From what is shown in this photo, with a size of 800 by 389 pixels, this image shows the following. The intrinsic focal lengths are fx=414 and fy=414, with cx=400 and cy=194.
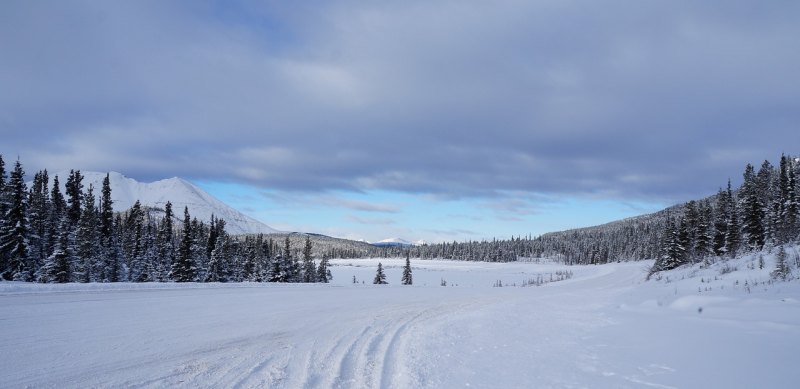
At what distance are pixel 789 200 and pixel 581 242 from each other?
131m

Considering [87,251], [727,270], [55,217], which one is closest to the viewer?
[727,270]

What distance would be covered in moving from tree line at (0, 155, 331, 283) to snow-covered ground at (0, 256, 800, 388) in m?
25.5

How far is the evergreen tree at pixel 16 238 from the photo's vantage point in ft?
104

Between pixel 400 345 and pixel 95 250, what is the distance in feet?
144

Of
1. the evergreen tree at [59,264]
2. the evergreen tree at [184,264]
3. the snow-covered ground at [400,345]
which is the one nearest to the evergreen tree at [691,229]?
the snow-covered ground at [400,345]

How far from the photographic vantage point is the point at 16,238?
104 feet

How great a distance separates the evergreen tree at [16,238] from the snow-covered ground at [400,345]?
25299 mm

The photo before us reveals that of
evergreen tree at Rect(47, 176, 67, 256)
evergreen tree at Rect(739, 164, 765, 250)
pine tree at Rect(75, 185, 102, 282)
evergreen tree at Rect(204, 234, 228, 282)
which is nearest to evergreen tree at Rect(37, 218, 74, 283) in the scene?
pine tree at Rect(75, 185, 102, 282)

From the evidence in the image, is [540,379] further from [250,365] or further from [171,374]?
[171,374]

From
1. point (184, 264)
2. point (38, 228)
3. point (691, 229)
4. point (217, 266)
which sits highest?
point (691, 229)

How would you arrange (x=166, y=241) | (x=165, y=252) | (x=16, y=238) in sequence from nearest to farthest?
(x=16, y=238), (x=165, y=252), (x=166, y=241)

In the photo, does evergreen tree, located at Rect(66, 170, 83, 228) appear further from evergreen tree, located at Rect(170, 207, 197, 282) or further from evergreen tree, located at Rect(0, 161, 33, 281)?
evergreen tree, located at Rect(0, 161, 33, 281)

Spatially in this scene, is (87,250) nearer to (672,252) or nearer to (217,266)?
(217,266)

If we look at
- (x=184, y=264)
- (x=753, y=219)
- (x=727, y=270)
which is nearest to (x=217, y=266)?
(x=184, y=264)
